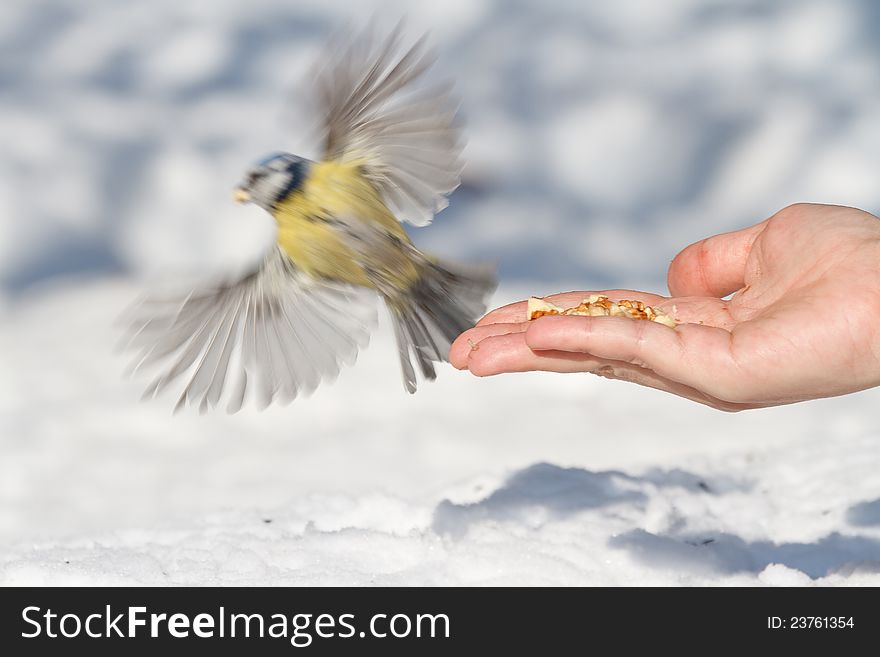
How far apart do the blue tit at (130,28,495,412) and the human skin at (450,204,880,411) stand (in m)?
0.13

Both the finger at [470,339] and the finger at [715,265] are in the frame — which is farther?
the finger at [715,265]

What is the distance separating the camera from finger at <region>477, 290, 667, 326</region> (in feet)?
6.63

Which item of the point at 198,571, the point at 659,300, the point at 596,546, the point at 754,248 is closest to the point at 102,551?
the point at 198,571

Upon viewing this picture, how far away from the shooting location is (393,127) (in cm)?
182

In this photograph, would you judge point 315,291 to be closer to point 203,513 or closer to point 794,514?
point 203,513

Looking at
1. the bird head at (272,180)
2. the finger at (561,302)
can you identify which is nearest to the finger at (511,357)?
the finger at (561,302)

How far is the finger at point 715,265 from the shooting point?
2.15m

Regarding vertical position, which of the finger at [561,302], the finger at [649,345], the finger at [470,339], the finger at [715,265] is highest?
the finger at [715,265]

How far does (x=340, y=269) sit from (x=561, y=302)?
48cm

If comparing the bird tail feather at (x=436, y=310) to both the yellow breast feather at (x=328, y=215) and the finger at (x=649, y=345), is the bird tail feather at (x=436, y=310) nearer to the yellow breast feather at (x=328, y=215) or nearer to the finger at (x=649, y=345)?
the yellow breast feather at (x=328, y=215)

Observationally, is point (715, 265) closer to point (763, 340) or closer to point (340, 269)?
point (763, 340)

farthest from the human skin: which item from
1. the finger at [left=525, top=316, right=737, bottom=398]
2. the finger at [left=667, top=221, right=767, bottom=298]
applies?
the finger at [left=667, top=221, right=767, bottom=298]

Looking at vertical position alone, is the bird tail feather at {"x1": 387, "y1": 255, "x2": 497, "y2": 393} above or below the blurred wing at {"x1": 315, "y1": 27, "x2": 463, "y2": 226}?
below

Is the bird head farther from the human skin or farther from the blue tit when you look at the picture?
the human skin
